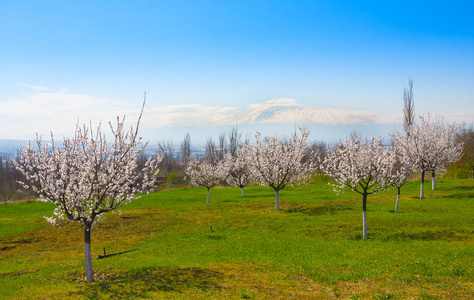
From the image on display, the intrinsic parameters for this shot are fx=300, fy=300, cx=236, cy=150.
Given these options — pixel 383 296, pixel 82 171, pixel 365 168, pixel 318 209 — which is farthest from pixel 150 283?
pixel 318 209

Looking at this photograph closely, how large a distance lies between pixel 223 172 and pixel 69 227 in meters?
24.9

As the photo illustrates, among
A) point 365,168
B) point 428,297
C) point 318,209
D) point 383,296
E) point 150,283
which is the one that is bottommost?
point 318,209

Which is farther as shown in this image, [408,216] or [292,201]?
[292,201]

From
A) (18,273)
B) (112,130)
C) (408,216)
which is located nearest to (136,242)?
(18,273)

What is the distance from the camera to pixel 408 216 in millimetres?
28047

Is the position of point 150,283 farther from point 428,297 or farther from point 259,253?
point 428,297

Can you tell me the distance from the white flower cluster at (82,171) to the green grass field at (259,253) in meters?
3.93

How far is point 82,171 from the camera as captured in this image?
1583 cm

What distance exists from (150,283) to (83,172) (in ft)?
21.3

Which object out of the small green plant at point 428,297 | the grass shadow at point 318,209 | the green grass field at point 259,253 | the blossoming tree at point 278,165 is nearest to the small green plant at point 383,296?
the green grass field at point 259,253

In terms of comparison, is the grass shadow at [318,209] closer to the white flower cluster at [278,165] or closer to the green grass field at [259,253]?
the green grass field at [259,253]

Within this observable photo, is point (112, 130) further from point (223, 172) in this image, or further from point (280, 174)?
point (223, 172)

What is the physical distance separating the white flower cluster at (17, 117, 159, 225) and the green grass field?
3.93 m

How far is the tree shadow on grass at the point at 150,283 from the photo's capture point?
1352cm
